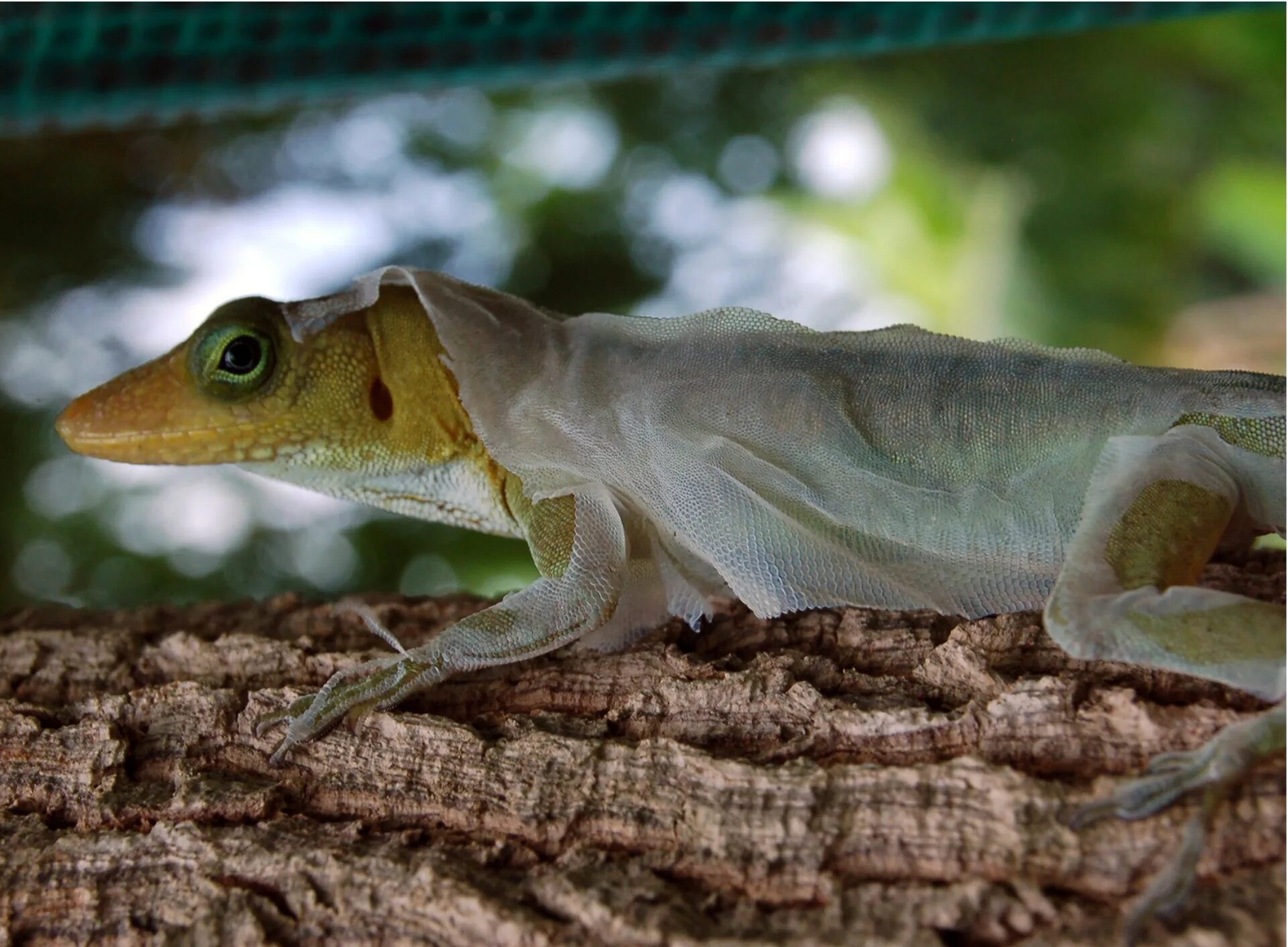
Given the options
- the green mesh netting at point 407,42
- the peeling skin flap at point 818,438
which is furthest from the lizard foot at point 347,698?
the green mesh netting at point 407,42

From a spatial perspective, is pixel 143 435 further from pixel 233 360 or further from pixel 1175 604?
pixel 1175 604

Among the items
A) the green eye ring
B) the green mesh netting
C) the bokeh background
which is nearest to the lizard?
the green eye ring

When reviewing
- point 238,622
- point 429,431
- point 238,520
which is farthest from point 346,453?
point 238,520

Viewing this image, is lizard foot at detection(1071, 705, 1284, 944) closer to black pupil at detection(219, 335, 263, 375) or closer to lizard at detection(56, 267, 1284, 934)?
lizard at detection(56, 267, 1284, 934)

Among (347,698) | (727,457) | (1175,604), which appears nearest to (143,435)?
(347,698)

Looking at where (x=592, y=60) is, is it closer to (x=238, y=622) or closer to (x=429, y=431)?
(x=429, y=431)
